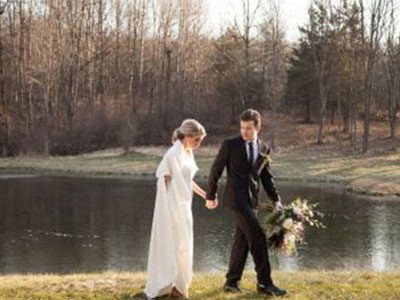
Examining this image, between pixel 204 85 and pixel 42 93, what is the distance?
573 inches

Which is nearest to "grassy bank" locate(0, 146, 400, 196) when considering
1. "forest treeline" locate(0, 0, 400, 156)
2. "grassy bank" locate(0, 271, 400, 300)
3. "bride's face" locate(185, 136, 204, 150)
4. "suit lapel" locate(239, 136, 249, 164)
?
"forest treeline" locate(0, 0, 400, 156)

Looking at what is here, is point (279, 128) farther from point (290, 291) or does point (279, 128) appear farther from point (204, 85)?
point (290, 291)

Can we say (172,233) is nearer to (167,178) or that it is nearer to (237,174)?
(167,178)

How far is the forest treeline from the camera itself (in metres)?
46.6

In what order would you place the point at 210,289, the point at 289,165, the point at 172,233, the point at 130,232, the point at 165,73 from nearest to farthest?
the point at 172,233 → the point at 210,289 → the point at 130,232 → the point at 289,165 → the point at 165,73

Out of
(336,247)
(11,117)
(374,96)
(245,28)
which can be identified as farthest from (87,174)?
(374,96)

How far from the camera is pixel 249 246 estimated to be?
7094 millimetres

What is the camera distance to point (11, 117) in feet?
166

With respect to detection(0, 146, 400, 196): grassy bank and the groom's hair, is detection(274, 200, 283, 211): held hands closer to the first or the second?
the groom's hair

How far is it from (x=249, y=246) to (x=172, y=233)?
91cm

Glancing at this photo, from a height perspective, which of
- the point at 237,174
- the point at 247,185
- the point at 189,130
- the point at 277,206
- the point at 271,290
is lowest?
the point at 271,290

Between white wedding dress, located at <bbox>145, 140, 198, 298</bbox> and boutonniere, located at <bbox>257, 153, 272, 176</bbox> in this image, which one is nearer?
white wedding dress, located at <bbox>145, 140, 198, 298</bbox>

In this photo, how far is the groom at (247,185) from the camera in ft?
23.1

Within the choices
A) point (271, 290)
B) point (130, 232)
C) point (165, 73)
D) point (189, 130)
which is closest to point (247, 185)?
point (189, 130)
